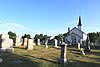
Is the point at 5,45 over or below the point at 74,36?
below

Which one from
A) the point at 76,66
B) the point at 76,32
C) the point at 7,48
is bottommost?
the point at 76,66

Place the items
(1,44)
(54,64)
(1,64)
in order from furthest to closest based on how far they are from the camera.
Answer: (1,44), (54,64), (1,64)

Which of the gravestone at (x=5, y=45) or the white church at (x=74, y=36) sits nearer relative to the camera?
the gravestone at (x=5, y=45)

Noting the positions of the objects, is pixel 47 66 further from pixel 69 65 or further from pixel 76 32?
pixel 76 32

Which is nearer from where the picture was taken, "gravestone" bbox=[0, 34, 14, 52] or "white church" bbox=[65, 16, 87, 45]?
"gravestone" bbox=[0, 34, 14, 52]

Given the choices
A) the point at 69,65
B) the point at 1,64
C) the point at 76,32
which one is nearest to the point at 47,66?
the point at 69,65

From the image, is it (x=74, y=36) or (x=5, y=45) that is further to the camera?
(x=74, y=36)

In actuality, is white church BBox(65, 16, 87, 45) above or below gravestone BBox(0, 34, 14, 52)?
above

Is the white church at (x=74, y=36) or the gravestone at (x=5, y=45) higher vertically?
the white church at (x=74, y=36)

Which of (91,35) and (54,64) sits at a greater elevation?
(91,35)

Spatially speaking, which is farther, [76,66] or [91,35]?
[91,35]

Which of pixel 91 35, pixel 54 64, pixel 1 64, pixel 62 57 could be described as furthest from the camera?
pixel 91 35

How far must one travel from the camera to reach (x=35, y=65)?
1265 centimetres

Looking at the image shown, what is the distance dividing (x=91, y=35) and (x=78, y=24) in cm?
1331
